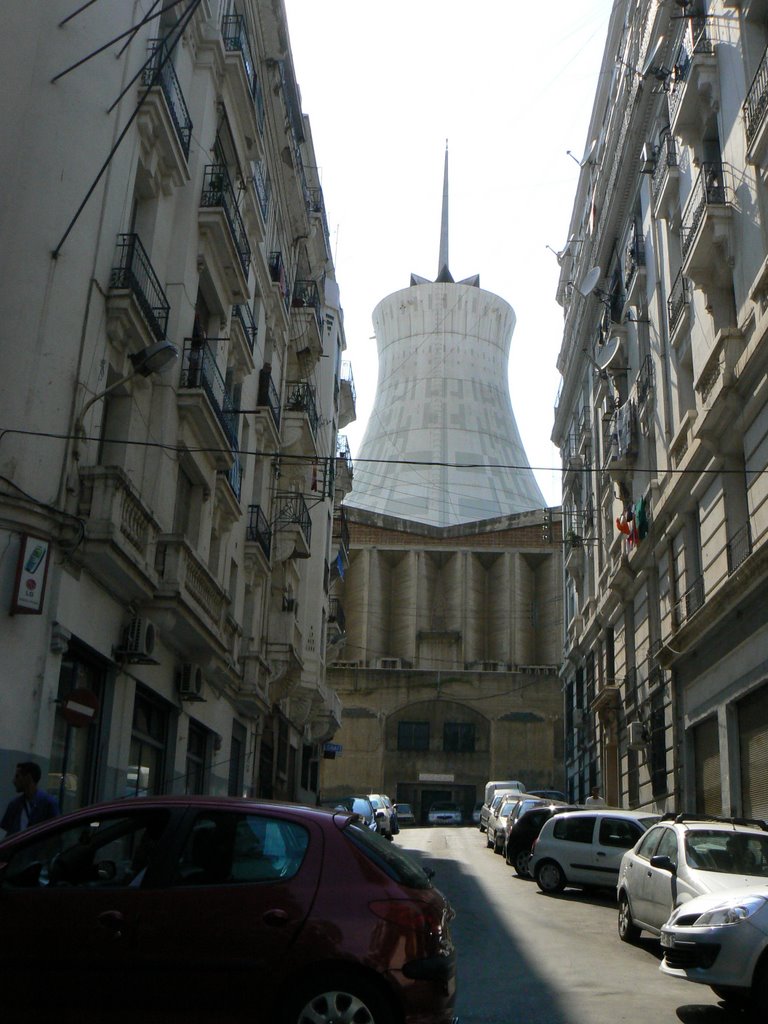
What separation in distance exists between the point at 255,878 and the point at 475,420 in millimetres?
64231

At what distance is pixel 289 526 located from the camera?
94.4 ft

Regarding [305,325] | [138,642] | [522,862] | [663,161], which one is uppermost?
[663,161]

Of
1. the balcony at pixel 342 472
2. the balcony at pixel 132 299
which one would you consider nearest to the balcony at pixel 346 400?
the balcony at pixel 342 472

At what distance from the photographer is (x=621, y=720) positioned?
102 ft

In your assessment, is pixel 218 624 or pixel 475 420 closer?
pixel 218 624

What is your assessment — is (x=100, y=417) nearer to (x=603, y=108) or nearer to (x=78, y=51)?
(x=78, y=51)

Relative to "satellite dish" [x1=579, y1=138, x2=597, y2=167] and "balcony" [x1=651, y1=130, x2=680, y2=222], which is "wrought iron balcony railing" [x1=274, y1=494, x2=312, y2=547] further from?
"satellite dish" [x1=579, y1=138, x2=597, y2=167]

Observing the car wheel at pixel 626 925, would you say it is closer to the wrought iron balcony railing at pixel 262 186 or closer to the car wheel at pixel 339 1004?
the car wheel at pixel 339 1004

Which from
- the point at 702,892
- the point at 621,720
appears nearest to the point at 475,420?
the point at 621,720

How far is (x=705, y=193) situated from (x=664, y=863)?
13.9 m

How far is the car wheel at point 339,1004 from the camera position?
5.96m

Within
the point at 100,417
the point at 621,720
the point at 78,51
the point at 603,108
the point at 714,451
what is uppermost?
the point at 603,108

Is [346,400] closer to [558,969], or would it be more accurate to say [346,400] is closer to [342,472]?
[342,472]

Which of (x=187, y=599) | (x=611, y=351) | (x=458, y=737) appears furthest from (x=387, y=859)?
(x=458, y=737)
